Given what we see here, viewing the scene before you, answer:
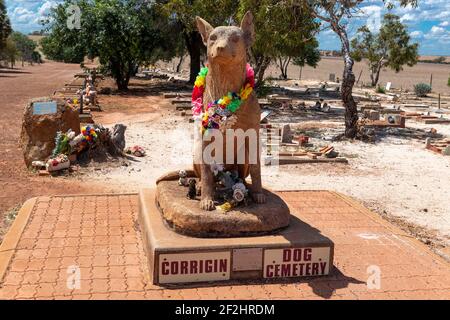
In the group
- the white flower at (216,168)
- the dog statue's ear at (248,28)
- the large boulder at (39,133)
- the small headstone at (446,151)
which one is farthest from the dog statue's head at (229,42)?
the small headstone at (446,151)

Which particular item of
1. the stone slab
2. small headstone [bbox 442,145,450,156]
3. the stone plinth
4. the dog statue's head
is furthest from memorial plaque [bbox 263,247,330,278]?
small headstone [bbox 442,145,450,156]

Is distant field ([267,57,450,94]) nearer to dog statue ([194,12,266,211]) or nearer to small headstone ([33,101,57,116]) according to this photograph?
A: small headstone ([33,101,57,116])

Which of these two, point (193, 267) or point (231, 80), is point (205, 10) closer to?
point (231, 80)

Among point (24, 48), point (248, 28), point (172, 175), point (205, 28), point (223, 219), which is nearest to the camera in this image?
point (223, 219)

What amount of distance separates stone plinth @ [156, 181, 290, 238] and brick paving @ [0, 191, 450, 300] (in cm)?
53

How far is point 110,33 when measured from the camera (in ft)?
78.5

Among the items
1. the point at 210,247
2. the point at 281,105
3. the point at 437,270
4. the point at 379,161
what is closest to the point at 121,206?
the point at 210,247

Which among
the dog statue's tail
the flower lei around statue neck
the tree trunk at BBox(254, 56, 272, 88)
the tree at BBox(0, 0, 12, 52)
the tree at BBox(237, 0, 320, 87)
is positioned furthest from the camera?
the tree at BBox(0, 0, 12, 52)

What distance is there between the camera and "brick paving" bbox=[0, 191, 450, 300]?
4.77 meters

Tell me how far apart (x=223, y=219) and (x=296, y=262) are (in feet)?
2.85

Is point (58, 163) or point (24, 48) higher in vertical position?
point (24, 48)

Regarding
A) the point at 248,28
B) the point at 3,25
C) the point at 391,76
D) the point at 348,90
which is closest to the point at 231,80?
the point at 248,28

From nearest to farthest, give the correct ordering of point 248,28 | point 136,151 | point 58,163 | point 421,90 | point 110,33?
point 248,28
point 58,163
point 136,151
point 110,33
point 421,90

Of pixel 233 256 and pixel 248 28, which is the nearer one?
pixel 233 256
